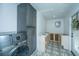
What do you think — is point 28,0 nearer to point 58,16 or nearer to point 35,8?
point 35,8

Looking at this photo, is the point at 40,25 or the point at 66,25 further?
the point at 40,25

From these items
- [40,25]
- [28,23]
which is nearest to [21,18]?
[28,23]

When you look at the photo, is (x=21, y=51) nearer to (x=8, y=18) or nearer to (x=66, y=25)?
(x=8, y=18)

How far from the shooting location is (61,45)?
161cm

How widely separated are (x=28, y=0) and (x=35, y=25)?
49cm

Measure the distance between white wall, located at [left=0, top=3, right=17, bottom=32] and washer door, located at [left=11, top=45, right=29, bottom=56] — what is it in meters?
0.30

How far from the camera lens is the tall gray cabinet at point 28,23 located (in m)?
1.52

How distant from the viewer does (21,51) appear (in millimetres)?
1502

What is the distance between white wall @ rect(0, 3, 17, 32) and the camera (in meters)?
1.40

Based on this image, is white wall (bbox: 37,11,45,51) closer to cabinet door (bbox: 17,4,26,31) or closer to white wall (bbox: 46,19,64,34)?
white wall (bbox: 46,19,64,34)

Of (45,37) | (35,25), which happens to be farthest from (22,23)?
(45,37)

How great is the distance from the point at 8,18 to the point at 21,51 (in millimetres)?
548

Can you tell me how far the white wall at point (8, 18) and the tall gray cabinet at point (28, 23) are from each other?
7 cm

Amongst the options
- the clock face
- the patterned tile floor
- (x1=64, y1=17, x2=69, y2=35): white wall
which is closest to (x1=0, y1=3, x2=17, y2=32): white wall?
the patterned tile floor
